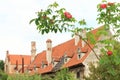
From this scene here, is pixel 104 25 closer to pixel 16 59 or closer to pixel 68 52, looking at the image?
pixel 68 52

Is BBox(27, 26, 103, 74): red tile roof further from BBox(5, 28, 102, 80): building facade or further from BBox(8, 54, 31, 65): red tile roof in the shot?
BBox(8, 54, 31, 65): red tile roof

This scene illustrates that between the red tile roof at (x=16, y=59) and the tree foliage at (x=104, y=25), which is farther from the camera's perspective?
the red tile roof at (x=16, y=59)

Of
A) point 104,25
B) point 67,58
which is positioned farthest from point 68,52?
point 104,25

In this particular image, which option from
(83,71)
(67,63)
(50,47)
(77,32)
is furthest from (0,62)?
(77,32)

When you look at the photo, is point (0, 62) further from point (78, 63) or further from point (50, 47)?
point (78, 63)

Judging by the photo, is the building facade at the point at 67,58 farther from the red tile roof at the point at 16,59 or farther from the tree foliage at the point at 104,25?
the tree foliage at the point at 104,25

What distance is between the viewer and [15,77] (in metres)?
46.2

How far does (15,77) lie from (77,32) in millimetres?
33480

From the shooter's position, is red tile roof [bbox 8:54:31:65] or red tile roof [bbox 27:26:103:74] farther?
red tile roof [bbox 8:54:31:65]

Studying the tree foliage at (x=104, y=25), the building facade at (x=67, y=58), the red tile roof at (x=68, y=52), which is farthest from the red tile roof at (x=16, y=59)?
the tree foliage at (x=104, y=25)

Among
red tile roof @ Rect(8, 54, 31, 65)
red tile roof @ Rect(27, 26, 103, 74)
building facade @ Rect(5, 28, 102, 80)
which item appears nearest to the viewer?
building facade @ Rect(5, 28, 102, 80)

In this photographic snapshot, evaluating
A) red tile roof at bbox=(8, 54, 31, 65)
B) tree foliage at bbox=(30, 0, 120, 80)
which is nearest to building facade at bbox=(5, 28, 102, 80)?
red tile roof at bbox=(8, 54, 31, 65)

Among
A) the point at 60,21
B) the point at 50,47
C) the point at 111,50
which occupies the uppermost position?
the point at 50,47

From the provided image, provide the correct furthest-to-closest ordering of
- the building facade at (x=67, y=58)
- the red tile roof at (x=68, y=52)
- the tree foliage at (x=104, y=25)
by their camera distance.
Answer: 1. the red tile roof at (x=68, y=52)
2. the building facade at (x=67, y=58)
3. the tree foliage at (x=104, y=25)
